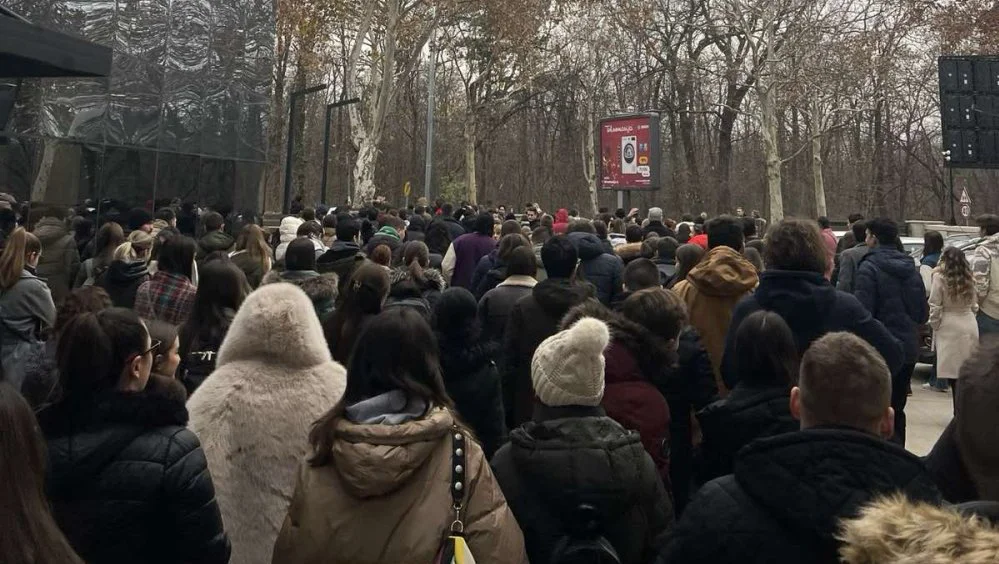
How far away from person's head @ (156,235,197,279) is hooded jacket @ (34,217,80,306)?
3.74 meters

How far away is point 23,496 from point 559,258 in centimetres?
458

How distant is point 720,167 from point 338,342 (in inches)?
1859

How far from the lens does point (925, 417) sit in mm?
10781

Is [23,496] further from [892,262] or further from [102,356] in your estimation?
[892,262]

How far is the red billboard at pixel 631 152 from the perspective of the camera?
101 feet

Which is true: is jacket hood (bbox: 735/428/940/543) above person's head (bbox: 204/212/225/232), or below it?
below

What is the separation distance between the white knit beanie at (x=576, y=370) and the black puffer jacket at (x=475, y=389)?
4.73 feet

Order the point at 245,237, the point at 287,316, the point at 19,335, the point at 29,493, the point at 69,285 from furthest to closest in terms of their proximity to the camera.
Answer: the point at 69,285 < the point at 245,237 < the point at 19,335 < the point at 287,316 < the point at 29,493

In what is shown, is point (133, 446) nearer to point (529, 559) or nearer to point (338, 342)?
point (529, 559)

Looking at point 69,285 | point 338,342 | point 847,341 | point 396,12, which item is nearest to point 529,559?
point 847,341

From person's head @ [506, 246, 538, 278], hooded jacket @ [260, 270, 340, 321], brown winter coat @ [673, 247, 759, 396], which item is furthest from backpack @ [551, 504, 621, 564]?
person's head @ [506, 246, 538, 278]

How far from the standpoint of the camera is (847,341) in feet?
9.49

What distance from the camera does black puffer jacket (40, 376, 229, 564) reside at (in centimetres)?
297

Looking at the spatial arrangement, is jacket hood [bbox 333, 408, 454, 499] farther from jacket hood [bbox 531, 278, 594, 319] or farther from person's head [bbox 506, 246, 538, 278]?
person's head [bbox 506, 246, 538, 278]
